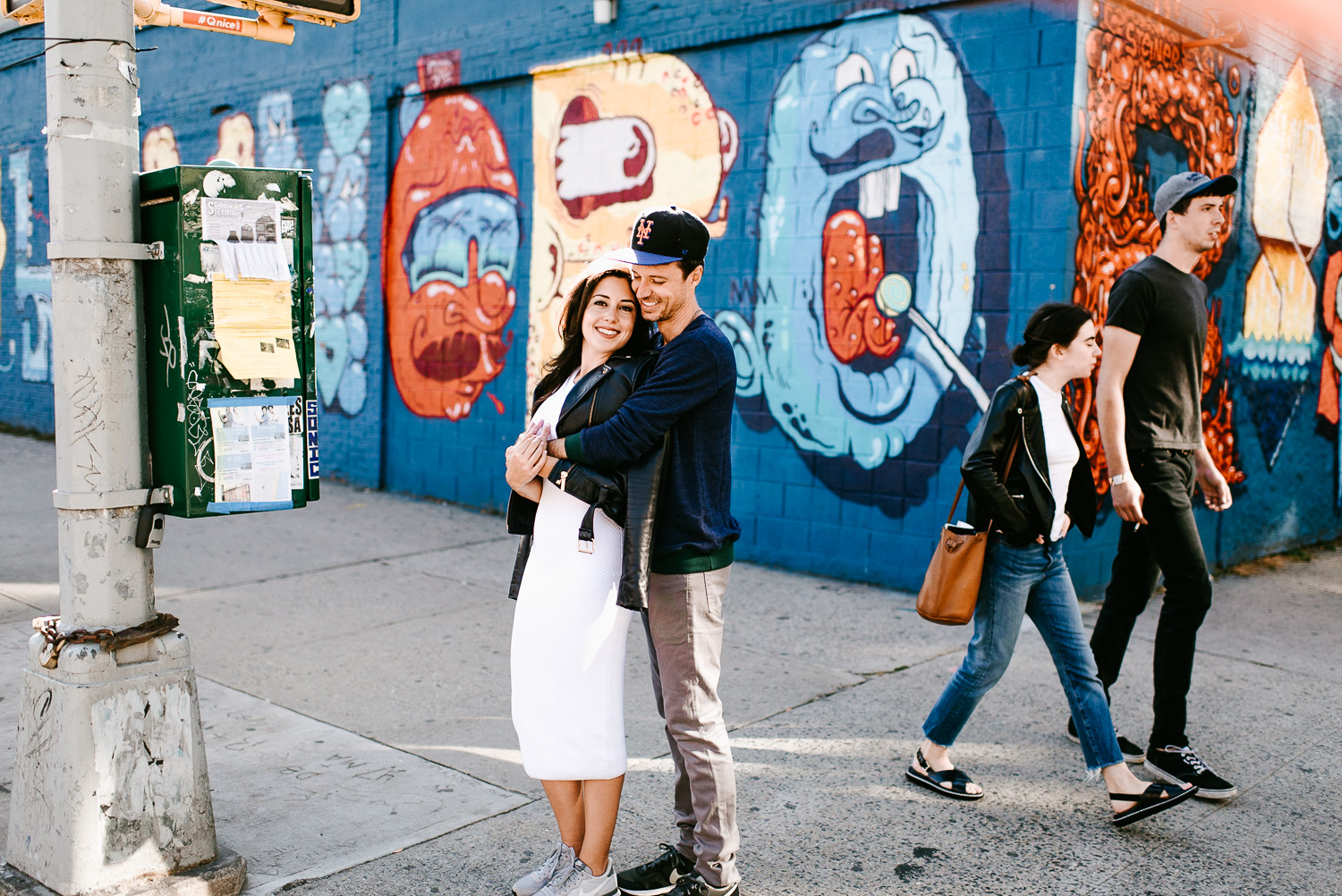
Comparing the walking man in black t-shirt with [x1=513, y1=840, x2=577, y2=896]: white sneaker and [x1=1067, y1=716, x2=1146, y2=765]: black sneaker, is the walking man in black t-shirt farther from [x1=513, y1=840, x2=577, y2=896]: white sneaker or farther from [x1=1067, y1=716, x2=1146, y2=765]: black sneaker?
[x1=513, y1=840, x2=577, y2=896]: white sneaker

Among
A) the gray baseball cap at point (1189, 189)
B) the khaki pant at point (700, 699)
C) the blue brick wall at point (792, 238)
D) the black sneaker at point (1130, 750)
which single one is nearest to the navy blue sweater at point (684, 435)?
the khaki pant at point (700, 699)

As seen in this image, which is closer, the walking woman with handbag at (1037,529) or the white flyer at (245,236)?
the white flyer at (245,236)

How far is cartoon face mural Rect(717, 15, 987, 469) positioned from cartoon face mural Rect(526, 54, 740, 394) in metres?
0.55

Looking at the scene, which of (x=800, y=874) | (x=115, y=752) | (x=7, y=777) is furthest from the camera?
(x=7, y=777)

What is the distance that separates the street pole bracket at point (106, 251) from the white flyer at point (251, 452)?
420 millimetres

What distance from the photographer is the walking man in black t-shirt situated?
3959 mm

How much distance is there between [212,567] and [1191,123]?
638 cm

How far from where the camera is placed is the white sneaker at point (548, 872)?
119 inches

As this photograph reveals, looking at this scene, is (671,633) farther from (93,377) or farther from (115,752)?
(93,377)

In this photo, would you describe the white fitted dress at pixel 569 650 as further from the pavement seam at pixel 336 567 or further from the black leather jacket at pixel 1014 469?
the pavement seam at pixel 336 567

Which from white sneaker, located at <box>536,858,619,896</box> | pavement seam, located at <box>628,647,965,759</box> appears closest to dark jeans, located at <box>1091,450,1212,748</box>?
pavement seam, located at <box>628,647,965,759</box>

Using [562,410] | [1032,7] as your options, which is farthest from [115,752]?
[1032,7]

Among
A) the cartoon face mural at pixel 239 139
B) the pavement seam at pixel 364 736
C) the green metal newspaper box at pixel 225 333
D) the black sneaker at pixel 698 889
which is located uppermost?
the cartoon face mural at pixel 239 139

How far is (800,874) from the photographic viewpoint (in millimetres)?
3268
